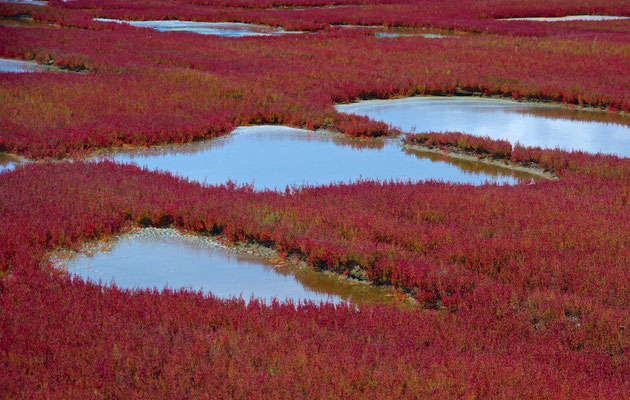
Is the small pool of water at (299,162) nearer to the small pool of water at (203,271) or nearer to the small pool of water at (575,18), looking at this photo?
the small pool of water at (203,271)

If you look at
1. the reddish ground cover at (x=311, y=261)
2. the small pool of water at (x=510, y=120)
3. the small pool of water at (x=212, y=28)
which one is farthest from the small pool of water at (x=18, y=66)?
the small pool of water at (x=212, y=28)

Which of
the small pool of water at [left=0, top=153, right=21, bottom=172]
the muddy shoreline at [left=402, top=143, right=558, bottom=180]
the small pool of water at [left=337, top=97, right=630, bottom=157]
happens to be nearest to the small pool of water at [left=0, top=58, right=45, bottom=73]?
the small pool of water at [left=0, top=153, right=21, bottom=172]

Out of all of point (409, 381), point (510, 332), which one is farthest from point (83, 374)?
point (510, 332)

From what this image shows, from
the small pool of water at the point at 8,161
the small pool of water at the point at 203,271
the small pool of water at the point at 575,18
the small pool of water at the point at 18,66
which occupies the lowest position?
the small pool of water at the point at 8,161

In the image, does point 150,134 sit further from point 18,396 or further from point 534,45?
point 534,45

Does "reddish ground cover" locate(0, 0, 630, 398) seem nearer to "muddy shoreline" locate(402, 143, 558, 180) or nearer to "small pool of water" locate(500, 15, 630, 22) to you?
"muddy shoreline" locate(402, 143, 558, 180)

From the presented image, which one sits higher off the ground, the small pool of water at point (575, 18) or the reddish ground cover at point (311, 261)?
the small pool of water at point (575, 18)

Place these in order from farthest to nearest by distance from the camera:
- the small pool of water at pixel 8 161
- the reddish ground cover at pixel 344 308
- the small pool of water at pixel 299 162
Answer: the small pool of water at pixel 8 161 → the small pool of water at pixel 299 162 → the reddish ground cover at pixel 344 308
